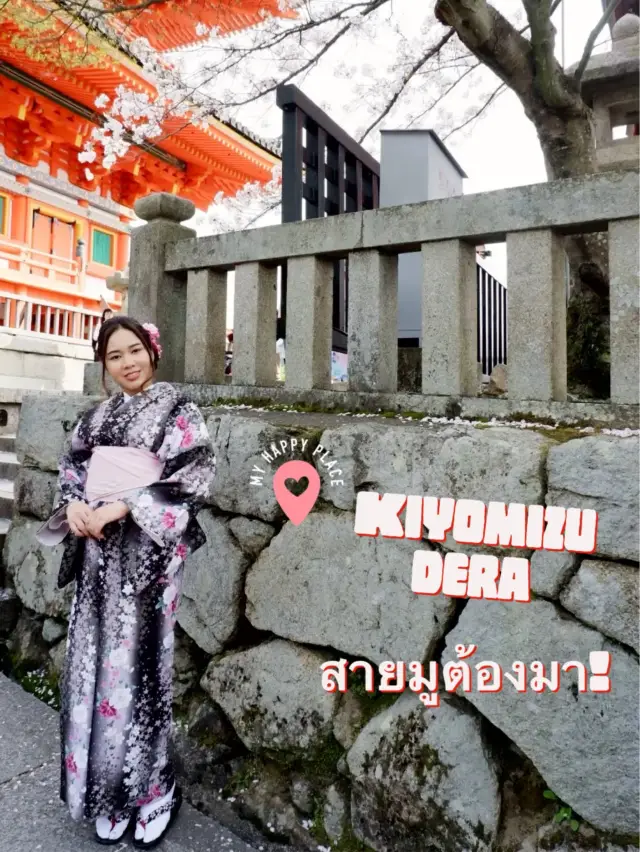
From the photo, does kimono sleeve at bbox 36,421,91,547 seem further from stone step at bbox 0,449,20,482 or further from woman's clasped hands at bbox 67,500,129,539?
stone step at bbox 0,449,20,482

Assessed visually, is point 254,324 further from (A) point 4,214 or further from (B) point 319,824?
(A) point 4,214

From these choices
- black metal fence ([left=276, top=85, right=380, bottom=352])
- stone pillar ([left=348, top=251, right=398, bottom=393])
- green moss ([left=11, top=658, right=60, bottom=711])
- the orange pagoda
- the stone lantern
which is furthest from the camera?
the orange pagoda

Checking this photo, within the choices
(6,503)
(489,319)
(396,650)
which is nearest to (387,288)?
(396,650)

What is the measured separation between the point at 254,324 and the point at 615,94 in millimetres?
5164

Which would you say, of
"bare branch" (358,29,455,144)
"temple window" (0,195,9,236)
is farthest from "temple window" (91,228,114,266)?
"bare branch" (358,29,455,144)

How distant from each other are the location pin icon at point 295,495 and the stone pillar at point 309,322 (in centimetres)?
53

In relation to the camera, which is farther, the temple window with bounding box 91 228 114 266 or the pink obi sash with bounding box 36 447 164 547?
the temple window with bounding box 91 228 114 266

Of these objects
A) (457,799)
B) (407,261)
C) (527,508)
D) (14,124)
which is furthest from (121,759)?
(14,124)

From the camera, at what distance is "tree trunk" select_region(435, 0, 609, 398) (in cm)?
341

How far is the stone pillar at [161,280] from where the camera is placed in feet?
10.8

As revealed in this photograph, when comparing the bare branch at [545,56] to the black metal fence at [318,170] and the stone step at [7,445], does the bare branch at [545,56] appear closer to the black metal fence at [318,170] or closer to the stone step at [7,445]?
the black metal fence at [318,170]

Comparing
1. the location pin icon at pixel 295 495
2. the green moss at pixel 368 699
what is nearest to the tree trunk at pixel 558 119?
the location pin icon at pixel 295 495

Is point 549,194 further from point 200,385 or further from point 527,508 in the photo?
point 200,385

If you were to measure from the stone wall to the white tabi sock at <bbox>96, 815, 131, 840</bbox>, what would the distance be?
1.22 ft
